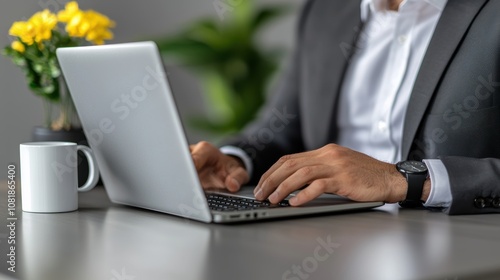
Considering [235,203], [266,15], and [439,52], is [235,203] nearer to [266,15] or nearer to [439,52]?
[439,52]

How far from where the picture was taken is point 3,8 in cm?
266

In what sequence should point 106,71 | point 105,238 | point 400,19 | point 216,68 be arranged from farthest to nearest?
point 216,68, point 400,19, point 106,71, point 105,238

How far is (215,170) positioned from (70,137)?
331 mm

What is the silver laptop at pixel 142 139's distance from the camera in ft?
3.84

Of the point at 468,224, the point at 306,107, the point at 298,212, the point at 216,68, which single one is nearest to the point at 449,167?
the point at 468,224

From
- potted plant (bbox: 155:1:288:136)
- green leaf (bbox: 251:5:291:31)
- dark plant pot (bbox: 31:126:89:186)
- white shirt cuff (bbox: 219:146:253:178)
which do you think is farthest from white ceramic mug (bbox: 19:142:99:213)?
green leaf (bbox: 251:5:291:31)

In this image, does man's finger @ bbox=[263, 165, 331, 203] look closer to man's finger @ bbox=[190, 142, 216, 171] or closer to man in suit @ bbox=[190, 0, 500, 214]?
man in suit @ bbox=[190, 0, 500, 214]

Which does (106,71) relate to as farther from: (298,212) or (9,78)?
(9,78)

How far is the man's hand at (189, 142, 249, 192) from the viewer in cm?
164

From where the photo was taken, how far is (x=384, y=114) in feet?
6.52

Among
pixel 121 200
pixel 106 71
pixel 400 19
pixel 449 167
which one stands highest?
pixel 400 19

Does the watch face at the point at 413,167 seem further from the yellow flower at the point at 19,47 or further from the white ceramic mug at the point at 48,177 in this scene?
the yellow flower at the point at 19,47

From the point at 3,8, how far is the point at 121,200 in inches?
56.9

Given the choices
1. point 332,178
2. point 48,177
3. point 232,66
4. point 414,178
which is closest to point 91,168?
point 48,177
